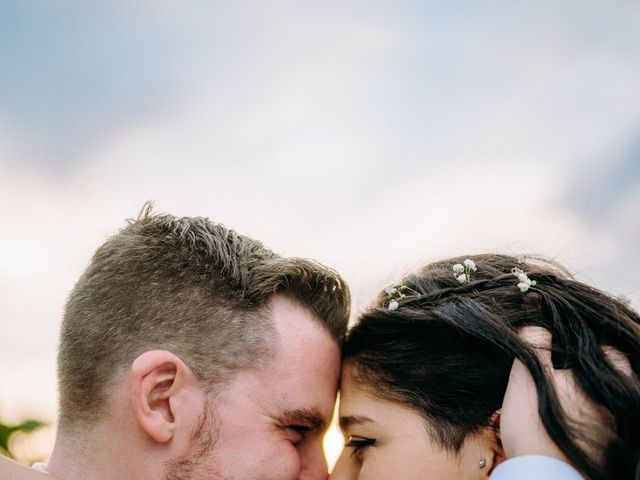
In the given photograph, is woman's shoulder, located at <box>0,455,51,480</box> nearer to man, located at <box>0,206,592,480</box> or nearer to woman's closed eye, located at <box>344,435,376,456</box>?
man, located at <box>0,206,592,480</box>

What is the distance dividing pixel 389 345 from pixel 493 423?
64cm

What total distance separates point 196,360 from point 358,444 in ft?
3.05

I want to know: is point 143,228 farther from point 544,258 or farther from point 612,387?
point 612,387

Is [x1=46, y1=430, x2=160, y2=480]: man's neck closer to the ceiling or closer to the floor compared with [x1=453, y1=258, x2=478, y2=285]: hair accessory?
closer to the floor

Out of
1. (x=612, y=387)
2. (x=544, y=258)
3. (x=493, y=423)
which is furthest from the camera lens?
(x=544, y=258)

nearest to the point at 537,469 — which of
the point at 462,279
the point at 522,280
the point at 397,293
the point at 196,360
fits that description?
the point at 522,280

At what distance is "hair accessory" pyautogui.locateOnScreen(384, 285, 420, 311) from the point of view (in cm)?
426

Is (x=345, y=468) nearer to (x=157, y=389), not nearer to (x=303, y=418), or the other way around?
(x=303, y=418)

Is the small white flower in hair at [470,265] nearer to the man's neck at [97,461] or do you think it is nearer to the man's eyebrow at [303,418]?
the man's eyebrow at [303,418]

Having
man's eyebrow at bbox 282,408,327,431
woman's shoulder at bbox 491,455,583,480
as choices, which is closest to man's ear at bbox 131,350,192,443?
man's eyebrow at bbox 282,408,327,431

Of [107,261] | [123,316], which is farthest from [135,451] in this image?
[107,261]

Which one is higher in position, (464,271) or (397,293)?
(464,271)

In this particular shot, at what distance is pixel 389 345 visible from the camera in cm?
415

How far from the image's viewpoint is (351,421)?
163 inches
